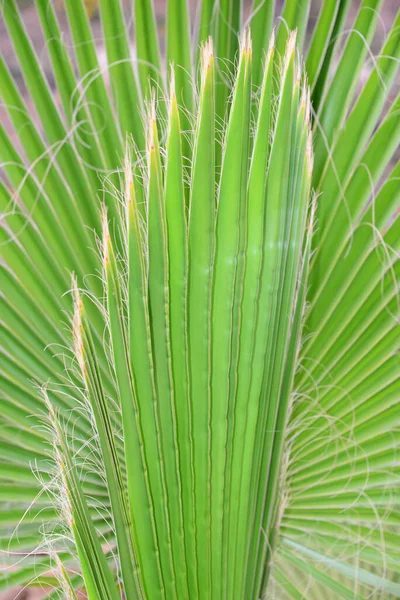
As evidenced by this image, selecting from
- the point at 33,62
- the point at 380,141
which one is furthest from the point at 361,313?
the point at 33,62

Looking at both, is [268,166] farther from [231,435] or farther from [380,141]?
[380,141]

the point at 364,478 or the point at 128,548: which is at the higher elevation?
the point at 128,548

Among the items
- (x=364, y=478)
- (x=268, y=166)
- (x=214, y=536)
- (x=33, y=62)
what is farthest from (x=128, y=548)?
(x=33, y=62)

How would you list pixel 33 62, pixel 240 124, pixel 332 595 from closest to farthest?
pixel 240 124 → pixel 33 62 → pixel 332 595

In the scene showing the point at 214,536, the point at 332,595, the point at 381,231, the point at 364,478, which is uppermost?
the point at 381,231

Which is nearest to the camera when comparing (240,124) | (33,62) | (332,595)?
(240,124)

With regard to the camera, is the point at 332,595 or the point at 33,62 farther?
the point at 332,595

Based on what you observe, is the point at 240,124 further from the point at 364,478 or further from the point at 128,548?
the point at 364,478

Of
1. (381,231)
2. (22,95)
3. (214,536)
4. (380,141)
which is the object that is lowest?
(214,536)

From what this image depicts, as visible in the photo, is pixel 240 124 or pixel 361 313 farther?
pixel 361 313
